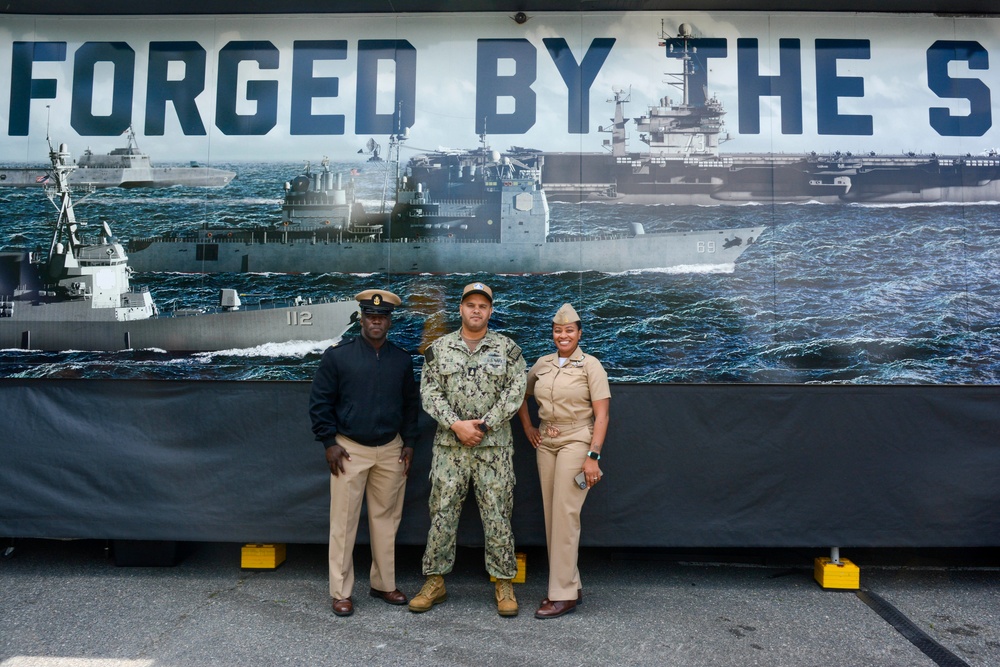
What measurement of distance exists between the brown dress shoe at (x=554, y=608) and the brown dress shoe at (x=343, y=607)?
3.57 feet

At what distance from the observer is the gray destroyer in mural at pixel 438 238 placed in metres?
4.82

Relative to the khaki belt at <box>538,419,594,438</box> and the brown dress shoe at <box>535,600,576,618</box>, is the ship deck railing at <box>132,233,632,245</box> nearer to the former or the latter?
the khaki belt at <box>538,419,594,438</box>

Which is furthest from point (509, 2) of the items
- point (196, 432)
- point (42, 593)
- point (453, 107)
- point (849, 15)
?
point (42, 593)

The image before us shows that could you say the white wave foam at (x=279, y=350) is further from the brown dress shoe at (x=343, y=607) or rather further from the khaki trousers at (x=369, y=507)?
the brown dress shoe at (x=343, y=607)

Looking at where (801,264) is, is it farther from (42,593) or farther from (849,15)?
(42,593)

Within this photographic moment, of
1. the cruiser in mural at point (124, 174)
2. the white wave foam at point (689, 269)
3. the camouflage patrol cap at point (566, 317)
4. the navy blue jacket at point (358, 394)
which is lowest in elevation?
the navy blue jacket at point (358, 394)

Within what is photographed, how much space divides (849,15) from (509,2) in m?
2.59

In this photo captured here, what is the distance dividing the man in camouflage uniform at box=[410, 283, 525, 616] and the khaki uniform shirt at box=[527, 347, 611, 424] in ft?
0.50

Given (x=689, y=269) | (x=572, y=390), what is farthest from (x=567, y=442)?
(x=689, y=269)

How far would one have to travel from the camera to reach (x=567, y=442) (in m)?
3.70

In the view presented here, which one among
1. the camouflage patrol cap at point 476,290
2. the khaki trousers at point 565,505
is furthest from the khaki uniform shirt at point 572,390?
the camouflage patrol cap at point 476,290

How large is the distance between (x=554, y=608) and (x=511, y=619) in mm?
258

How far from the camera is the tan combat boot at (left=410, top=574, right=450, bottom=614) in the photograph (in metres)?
3.74

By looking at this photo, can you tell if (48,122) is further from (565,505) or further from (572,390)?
(565,505)
